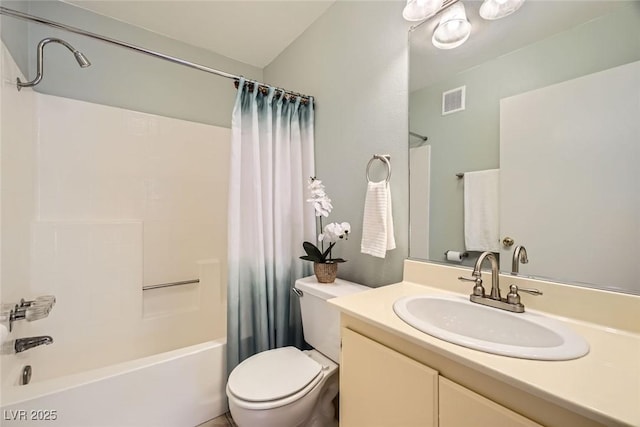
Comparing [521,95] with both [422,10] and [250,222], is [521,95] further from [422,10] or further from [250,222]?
[250,222]

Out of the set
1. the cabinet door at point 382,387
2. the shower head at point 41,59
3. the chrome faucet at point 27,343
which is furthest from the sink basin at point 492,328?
the shower head at point 41,59

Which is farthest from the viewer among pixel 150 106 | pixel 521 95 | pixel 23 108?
pixel 150 106

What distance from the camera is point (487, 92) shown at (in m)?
1.08

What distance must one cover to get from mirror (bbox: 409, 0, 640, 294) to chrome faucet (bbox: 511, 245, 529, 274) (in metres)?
0.02

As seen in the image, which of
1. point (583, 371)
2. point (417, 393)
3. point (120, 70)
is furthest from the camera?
point (120, 70)

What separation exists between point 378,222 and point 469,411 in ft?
2.63

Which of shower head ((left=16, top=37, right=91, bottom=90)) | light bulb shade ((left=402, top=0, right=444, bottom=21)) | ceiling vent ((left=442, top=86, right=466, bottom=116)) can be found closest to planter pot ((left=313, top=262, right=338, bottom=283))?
ceiling vent ((left=442, top=86, right=466, bottom=116))

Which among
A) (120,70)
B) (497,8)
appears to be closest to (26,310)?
(120,70)

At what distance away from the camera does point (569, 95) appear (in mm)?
869

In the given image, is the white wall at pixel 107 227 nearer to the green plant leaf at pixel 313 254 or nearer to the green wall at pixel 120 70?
the green wall at pixel 120 70

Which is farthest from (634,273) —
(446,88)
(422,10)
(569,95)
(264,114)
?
(264,114)

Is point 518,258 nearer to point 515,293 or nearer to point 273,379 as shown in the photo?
point 515,293

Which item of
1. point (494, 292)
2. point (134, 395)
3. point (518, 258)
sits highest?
point (518, 258)

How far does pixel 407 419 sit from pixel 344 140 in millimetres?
1375
